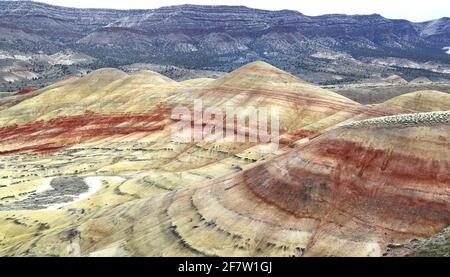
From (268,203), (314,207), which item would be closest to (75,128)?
(268,203)

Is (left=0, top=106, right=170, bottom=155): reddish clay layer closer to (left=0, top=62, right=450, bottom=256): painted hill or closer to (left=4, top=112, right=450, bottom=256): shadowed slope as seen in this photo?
(left=0, top=62, right=450, bottom=256): painted hill

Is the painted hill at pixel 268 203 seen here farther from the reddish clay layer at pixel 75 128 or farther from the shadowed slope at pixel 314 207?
the reddish clay layer at pixel 75 128

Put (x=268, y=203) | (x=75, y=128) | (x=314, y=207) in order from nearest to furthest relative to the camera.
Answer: (x=314, y=207)
(x=268, y=203)
(x=75, y=128)

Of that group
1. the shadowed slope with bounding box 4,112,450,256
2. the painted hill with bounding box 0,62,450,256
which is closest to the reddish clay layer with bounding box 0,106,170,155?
the painted hill with bounding box 0,62,450,256

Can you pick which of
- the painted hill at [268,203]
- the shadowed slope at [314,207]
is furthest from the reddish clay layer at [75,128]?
the shadowed slope at [314,207]

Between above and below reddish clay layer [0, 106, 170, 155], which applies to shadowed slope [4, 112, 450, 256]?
above

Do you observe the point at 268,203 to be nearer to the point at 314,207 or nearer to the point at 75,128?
the point at 314,207

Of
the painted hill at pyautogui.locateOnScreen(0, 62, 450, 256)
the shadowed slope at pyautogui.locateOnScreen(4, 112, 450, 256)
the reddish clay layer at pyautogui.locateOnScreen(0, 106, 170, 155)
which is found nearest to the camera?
the shadowed slope at pyautogui.locateOnScreen(4, 112, 450, 256)

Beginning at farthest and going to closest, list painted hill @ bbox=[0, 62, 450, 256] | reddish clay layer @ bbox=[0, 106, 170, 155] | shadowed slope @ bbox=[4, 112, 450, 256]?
reddish clay layer @ bbox=[0, 106, 170, 155] < painted hill @ bbox=[0, 62, 450, 256] < shadowed slope @ bbox=[4, 112, 450, 256]

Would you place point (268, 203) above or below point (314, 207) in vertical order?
below

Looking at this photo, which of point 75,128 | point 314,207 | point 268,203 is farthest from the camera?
point 75,128

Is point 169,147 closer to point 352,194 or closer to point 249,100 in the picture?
point 249,100
